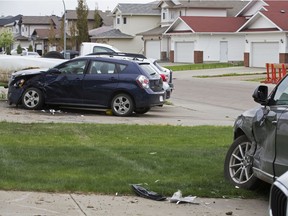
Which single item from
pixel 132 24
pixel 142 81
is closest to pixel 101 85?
pixel 142 81

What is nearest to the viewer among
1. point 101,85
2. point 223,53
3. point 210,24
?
point 101,85

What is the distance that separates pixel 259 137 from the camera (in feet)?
24.7

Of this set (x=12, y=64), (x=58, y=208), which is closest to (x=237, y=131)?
(x=58, y=208)

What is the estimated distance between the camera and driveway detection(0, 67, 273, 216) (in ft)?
22.7

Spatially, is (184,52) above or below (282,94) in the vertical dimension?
above

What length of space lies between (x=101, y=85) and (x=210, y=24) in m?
47.3

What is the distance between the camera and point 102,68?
58.4 ft

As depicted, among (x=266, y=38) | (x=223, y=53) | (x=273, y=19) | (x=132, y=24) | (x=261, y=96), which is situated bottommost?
(x=261, y=96)

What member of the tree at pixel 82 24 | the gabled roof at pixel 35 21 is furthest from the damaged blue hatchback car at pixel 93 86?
the gabled roof at pixel 35 21

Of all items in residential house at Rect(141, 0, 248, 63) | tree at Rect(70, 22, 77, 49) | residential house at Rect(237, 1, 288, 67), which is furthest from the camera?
tree at Rect(70, 22, 77, 49)

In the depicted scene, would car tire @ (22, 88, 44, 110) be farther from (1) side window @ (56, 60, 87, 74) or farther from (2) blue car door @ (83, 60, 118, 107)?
(2) blue car door @ (83, 60, 118, 107)

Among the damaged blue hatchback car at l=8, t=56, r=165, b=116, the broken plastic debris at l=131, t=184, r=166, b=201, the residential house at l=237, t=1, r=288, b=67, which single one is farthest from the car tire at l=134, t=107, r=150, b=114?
the residential house at l=237, t=1, r=288, b=67

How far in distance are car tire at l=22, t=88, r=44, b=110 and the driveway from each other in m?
0.26

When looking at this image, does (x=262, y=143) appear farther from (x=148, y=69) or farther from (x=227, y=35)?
(x=227, y=35)
